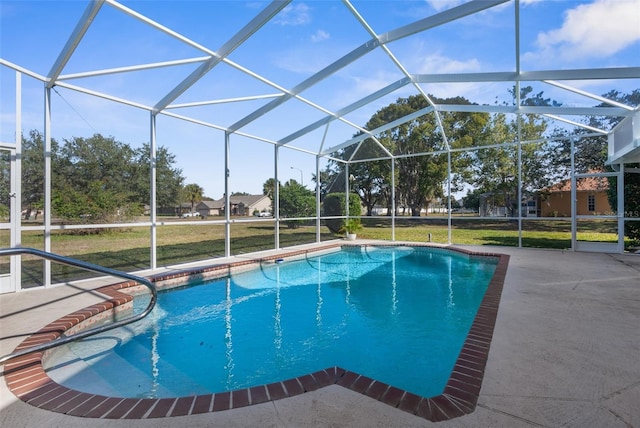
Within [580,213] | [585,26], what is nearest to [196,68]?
[585,26]

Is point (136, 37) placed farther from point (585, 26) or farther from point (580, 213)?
point (580, 213)

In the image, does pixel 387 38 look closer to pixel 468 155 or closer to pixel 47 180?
pixel 47 180

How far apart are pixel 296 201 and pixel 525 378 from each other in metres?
13.2

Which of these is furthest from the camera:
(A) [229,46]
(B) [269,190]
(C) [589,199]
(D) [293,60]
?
(B) [269,190]

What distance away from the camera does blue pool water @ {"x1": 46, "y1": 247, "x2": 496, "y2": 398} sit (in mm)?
2930

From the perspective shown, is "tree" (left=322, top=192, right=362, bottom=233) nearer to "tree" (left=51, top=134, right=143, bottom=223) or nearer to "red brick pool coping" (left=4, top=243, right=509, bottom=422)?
"tree" (left=51, top=134, right=143, bottom=223)

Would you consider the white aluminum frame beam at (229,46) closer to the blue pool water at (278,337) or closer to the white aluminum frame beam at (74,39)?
the white aluminum frame beam at (74,39)

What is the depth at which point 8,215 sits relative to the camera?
479cm

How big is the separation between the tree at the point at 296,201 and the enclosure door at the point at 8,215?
33.2ft

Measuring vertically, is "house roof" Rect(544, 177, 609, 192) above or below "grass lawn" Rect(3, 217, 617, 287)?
above

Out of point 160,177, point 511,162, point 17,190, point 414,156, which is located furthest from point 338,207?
point 17,190

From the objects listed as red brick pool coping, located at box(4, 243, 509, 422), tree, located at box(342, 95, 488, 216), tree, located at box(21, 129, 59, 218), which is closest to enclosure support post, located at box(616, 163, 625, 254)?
tree, located at box(342, 95, 488, 216)

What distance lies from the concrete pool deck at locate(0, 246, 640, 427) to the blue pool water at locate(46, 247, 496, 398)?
633 millimetres

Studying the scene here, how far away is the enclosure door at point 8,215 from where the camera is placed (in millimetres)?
4707
